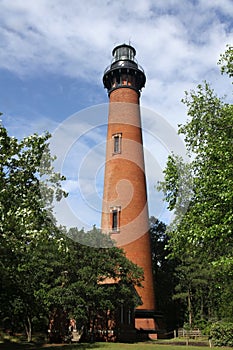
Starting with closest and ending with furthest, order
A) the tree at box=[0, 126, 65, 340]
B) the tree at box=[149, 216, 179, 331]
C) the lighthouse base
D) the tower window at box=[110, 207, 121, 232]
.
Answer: the tree at box=[0, 126, 65, 340]
the lighthouse base
the tower window at box=[110, 207, 121, 232]
the tree at box=[149, 216, 179, 331]

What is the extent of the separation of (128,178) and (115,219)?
3.76 m

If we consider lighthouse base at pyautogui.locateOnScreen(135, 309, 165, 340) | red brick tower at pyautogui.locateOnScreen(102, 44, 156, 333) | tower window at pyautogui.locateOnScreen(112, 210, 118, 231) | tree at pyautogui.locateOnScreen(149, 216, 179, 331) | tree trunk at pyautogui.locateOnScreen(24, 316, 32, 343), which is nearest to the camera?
tree trunk at pyautogui.locateOnScreen(24, 316, 32, 343)

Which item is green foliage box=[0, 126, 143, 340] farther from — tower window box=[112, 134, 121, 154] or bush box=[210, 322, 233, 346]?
tower window box=[112, 134, 121, 154]

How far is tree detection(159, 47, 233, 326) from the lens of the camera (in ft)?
42.6

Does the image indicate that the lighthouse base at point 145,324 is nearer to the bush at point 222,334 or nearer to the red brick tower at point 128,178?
the red brick tower at point 128,178

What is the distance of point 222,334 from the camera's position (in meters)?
23.9

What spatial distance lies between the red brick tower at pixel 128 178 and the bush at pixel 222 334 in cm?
549

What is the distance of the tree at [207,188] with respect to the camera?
12984mm

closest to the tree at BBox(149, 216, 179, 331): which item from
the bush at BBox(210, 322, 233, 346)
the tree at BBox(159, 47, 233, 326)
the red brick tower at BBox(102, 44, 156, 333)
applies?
the red brick tower at BBox(102, 44, 156, 333)

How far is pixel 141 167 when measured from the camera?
31.7 meters

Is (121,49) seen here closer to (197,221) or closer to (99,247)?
(99,247)

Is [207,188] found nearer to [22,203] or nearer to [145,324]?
[22,203]

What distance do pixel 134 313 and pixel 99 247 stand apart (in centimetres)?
709

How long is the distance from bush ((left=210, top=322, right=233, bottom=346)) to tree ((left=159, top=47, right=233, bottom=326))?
945 cm
